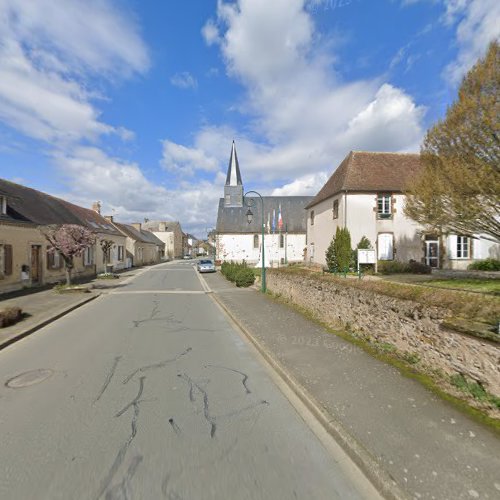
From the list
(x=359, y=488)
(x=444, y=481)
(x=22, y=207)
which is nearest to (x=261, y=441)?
(x=359, y=488)

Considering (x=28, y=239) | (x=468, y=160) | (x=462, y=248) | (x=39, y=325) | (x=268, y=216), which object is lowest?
(x=39, y=325)

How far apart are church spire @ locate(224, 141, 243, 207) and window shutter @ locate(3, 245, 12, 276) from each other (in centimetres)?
3263

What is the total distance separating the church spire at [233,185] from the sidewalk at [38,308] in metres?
32.0

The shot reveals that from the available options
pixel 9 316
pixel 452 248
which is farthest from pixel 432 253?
pixel 9 316

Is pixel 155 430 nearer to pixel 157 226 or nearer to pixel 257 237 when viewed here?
pixel 257 237

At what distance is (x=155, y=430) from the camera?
130 inches

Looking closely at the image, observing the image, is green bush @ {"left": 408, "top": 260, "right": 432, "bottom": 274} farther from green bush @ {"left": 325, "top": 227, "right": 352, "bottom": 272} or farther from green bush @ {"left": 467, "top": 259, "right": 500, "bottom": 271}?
green bush @ {"left": 325, "top": 227, "right": 352, "bottom": 272}

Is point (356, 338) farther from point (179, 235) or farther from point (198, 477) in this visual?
point (179, 235)

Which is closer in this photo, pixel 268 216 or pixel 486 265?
pixel 486 265

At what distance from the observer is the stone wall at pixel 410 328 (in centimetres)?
360

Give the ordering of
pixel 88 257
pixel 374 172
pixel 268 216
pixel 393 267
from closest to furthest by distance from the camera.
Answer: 1. pixel 393 267
2. pixel 374 172
3. pixel 88 257
4. pixel 268 216

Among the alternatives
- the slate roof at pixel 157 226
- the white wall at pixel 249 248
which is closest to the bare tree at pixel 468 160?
the white wall at pixel 249 248

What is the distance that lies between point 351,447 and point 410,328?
2605mm

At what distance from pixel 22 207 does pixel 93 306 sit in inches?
421
